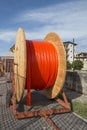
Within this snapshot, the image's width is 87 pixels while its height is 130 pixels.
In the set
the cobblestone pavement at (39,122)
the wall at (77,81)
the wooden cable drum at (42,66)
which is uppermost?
the wooden cable drum at (42,66)

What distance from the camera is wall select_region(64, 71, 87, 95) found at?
1108 cm

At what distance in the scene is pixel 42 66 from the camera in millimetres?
8133

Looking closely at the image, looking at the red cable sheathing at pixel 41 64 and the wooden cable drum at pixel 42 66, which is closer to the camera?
the wooden cable drum at pixel 42 66

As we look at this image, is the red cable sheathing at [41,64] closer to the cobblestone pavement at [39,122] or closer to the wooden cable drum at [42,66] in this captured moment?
the wooden cable drum at [42,66]

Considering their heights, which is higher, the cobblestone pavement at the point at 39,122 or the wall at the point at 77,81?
the wall at the point at 77,81

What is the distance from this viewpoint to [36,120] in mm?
6547

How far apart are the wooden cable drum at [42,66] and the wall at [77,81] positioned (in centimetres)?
297

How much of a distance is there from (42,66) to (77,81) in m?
4.21

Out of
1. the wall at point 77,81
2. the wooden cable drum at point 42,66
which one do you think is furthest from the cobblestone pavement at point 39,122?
the wall at point 77,81

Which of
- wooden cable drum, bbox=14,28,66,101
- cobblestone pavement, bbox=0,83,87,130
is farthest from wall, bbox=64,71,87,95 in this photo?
cobblestone pavement, bbox=0,83,87,130

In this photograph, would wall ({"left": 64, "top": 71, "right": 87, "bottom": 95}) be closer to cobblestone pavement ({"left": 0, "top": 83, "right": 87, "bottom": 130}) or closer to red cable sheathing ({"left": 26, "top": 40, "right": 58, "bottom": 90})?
red cable sheathing ({"left": 26, "top": 40, "right": 58, "bottom": 90})

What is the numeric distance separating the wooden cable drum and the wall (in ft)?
9.74

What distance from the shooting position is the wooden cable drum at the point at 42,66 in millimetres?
7744

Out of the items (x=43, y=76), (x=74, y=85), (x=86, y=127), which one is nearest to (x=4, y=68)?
(x=74, y=85)
